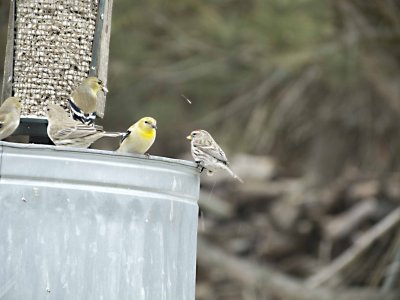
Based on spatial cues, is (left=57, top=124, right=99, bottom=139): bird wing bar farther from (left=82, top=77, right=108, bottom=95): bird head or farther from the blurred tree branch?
the blurred tree branch

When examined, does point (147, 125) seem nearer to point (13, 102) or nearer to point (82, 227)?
point (13, 102)

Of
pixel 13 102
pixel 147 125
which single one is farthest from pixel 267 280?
pixel 147 125

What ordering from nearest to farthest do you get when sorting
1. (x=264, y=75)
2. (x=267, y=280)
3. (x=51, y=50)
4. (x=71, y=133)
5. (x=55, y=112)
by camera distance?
1. (x=71, y=133)
2. (x=55, y=112)
3. (x=51, y=50)
4. (x=267, y=280)
5. (x=264, y=75)

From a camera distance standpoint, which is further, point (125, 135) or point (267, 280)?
point (267, 280)

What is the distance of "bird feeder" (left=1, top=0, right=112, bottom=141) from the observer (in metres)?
6.58

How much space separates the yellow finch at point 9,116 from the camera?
588 centimetres

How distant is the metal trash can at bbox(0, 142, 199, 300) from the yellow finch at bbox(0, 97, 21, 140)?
4.19 ft

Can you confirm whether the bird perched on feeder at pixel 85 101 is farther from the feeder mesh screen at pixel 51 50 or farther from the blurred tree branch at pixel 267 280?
the blurred tree branch at pixel 267 280

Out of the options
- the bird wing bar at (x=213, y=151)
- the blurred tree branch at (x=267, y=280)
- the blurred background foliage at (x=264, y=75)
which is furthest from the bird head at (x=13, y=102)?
the blurred tree branch at (x=267, y=280)

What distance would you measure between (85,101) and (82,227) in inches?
67.9

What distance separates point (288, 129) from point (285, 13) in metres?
2.87

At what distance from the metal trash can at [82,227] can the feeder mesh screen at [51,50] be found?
197 centimetres

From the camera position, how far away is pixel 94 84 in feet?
20.6

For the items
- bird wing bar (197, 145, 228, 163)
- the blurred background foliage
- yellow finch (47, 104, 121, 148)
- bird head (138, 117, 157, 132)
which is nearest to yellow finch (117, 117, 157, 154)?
bird head (138, 117, 157, 132)
